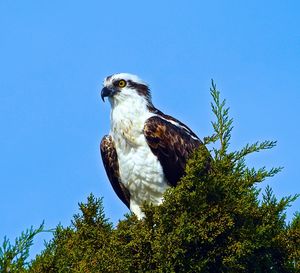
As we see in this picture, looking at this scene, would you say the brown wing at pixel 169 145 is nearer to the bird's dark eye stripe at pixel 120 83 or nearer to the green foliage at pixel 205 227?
the bird's dark eye stripe at pixel 120 83

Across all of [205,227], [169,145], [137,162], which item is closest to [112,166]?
[137,162]

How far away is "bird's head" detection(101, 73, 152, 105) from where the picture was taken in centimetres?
1325

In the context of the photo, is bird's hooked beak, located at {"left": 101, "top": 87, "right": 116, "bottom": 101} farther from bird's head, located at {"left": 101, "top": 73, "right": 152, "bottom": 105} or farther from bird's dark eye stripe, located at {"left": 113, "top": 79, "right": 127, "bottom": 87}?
bird's dark eye stripe, located at {"left": 113, "top": 79, "right": 127, "bottom": 87}

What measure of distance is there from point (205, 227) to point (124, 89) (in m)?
4.70

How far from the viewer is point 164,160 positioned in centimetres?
1234

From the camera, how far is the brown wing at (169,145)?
12.3m

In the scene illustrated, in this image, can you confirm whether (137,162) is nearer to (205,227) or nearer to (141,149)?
(141,149)

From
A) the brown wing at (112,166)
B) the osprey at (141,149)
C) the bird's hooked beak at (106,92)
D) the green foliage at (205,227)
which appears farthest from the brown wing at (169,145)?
the green foliage at (205,227)

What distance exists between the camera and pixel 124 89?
1332cm

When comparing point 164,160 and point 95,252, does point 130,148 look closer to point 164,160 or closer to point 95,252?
point 164,160

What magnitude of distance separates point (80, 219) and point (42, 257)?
304 cm

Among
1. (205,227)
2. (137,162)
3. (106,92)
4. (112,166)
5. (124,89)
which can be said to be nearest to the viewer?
(205,227)

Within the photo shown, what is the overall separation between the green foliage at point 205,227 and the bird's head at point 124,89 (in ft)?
12.7

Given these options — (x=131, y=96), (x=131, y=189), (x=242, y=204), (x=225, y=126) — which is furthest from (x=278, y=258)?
(x=131, y=96)
